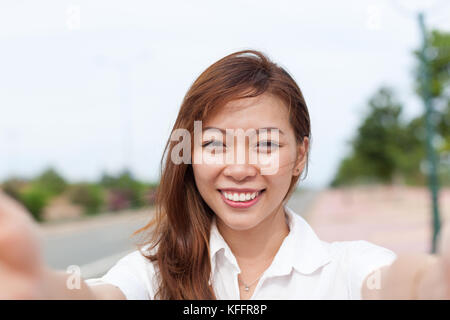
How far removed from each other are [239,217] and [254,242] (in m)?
0.17

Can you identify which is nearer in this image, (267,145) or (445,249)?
(445,249)

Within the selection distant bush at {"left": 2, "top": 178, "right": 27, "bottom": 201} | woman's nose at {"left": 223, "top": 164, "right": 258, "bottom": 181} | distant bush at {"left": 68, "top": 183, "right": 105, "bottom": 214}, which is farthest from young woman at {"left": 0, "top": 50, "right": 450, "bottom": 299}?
distant bush at {"left": 68, "top": 183, "right": 105, "bottom": 214}

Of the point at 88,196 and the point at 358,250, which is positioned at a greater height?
the point at 358,250

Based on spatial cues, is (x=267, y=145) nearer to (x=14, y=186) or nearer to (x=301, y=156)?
(x=301, y=156)

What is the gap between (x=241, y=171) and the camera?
1.10 metres

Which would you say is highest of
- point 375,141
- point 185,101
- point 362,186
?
point 185,101

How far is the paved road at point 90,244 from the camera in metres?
6.92

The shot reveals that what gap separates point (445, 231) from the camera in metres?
0.69

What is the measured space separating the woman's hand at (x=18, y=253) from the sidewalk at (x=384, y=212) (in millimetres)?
8330

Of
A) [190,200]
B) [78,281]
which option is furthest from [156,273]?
[78,281]

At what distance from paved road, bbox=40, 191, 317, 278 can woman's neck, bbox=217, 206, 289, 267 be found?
269 cm

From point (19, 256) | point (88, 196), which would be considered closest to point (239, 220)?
point (19, 256)

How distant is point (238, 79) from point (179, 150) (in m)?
0.25
